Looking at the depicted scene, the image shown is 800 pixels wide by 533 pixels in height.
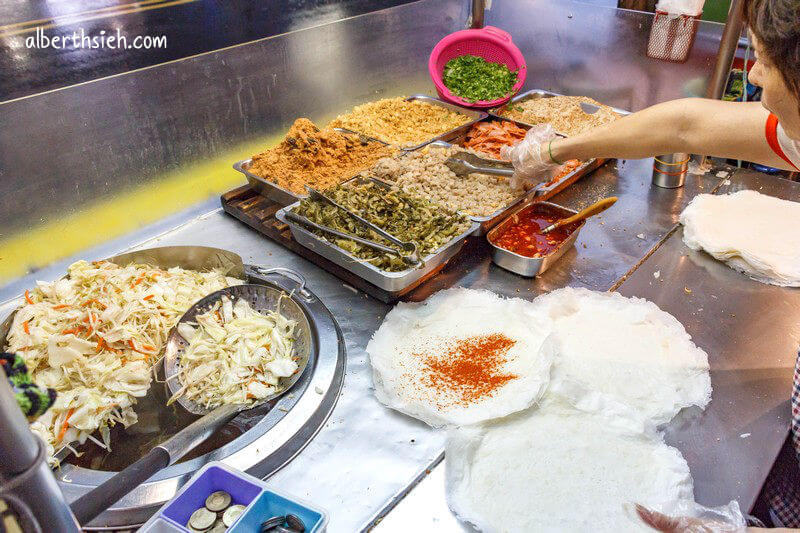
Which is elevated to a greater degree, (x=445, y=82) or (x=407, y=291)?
(x=445, y=82)

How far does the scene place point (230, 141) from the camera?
2.84 metres

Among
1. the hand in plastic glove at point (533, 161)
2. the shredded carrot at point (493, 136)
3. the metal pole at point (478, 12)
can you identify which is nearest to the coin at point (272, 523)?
the hand in plastic glove at point (533, 161)

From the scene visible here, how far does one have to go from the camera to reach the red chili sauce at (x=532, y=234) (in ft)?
7.87

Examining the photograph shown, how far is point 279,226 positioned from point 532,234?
1.17 meters

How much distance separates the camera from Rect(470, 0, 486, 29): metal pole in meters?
3.88

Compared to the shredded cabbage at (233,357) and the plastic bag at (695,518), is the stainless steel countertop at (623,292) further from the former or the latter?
the shredded cabbage at (233,357)

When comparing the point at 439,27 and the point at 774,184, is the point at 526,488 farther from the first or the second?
the point at 439,27

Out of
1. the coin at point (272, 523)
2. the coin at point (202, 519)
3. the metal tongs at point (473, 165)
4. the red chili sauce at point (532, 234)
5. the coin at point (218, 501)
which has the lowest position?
the coin at point (218, 501)

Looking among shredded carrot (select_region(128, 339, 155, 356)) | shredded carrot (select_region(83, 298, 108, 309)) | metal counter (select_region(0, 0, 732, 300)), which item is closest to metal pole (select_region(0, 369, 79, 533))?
shredded carrot (select_region(128, 339, 155, 356))

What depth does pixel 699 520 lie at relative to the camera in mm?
1369

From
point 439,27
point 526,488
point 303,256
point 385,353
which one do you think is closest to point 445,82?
point 439,27

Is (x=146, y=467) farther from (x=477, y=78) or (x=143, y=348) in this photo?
(x=477, y=78)

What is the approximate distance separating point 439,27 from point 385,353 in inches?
112

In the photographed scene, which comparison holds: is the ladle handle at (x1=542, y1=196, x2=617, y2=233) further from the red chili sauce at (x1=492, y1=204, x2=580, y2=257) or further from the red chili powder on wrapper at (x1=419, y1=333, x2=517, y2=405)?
the red chili powder on wrapper at (x1=419, y1=333, x2=517, y2=405)
